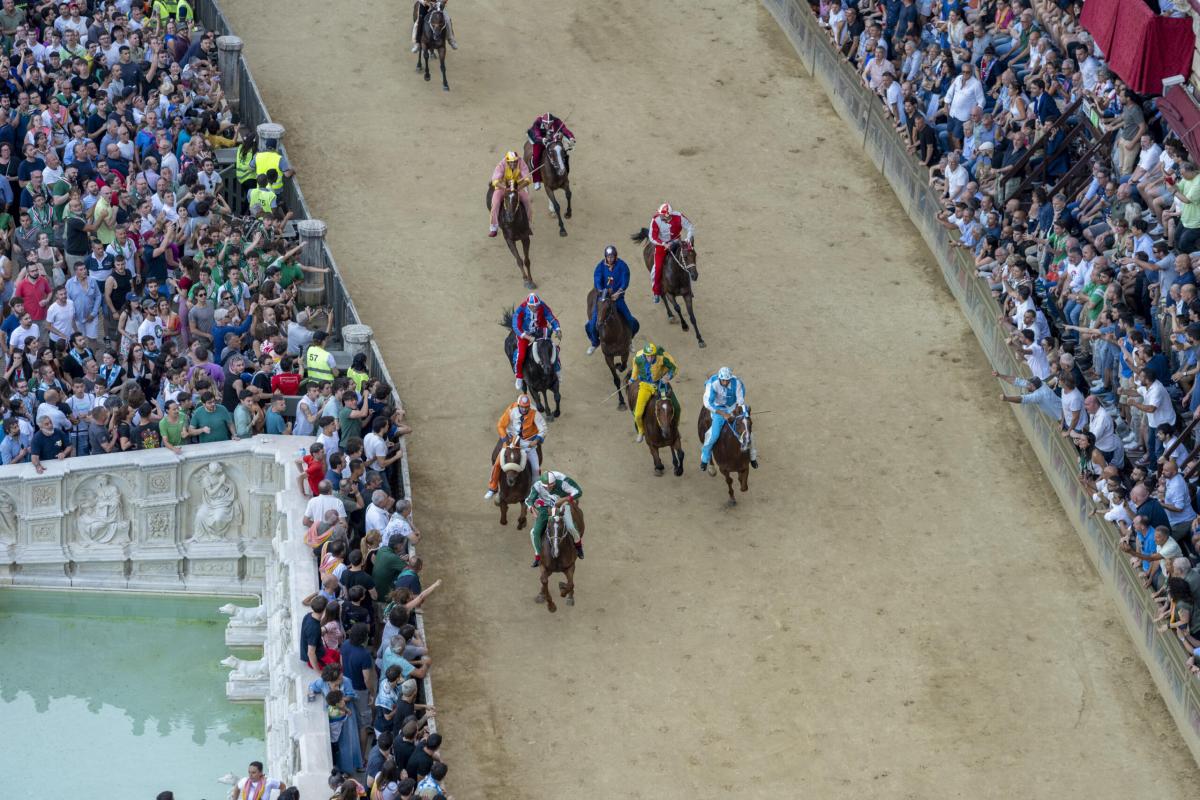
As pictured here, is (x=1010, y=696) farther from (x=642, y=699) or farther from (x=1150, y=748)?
(x=642, y=699)

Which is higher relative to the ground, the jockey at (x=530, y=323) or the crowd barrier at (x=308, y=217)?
the jockey at (x=530, y=323)

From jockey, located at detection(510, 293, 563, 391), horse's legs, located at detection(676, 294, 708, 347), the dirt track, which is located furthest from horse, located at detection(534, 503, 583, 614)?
horse's legs, located at detection(676, 294, 708, 347)

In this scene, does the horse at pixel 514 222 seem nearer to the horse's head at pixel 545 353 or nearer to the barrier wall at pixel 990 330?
the horse's head at pixel 545 353

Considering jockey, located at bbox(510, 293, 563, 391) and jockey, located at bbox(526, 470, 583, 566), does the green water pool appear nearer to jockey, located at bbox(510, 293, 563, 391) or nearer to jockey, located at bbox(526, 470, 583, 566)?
jockey, located at bbox(526, 470, 583, 566)

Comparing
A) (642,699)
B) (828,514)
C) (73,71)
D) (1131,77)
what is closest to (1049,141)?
(1131,77)

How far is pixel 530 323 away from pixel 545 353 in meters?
0.45

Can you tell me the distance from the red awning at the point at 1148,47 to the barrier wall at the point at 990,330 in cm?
351

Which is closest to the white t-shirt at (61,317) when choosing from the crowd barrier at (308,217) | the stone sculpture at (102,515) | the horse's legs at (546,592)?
the stone sculpture at (102,515)

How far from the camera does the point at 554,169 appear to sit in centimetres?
3362

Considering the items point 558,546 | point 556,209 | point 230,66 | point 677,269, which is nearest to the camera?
point 558,546

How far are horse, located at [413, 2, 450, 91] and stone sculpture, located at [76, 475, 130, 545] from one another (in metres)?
12.4

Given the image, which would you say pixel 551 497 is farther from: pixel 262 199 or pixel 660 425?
pixel 262 199

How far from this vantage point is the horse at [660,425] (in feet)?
92.1

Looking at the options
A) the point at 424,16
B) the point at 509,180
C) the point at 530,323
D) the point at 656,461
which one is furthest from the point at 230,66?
the point at 656,461
